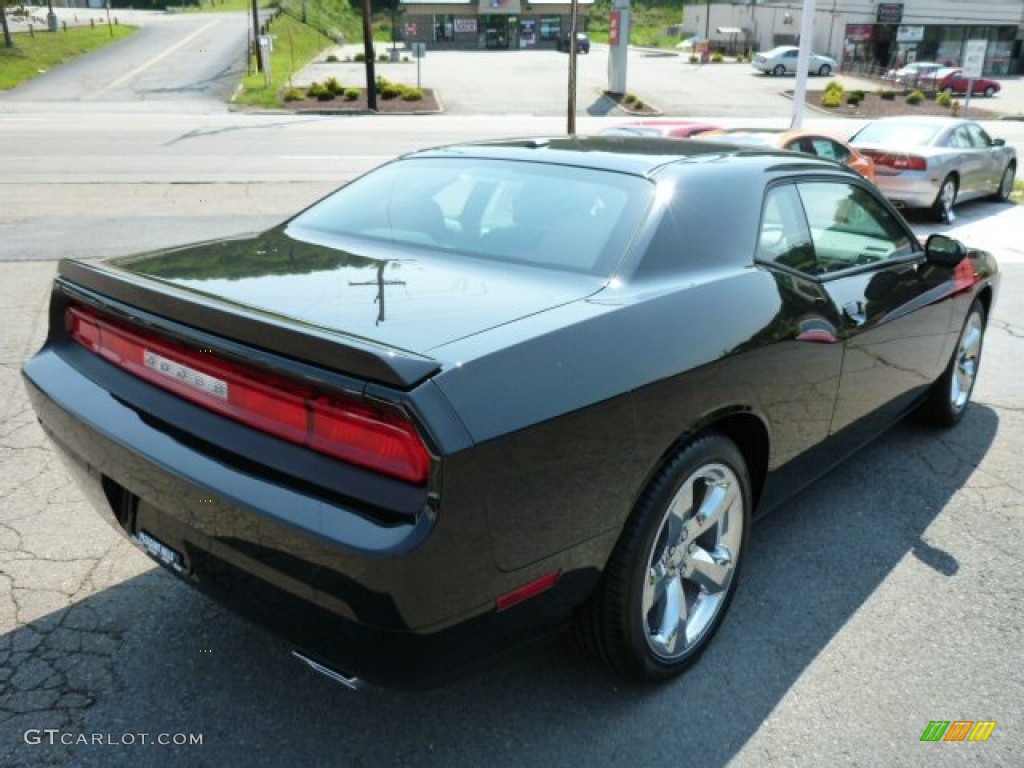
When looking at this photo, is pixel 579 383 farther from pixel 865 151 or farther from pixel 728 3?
pixel 728 3

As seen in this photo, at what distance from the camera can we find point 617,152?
3.33 m

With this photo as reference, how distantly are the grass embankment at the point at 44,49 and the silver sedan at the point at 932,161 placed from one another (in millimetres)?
33268

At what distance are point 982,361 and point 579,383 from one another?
16.1ft

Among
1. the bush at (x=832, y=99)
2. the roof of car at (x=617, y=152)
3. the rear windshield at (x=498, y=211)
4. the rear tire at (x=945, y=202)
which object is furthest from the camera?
the bush at (x=832, y=99)

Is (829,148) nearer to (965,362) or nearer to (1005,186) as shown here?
(1005,186)

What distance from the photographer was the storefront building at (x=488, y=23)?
67.8 m

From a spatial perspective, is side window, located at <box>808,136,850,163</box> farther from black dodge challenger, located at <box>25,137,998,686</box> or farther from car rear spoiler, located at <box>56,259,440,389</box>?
car rear spoiler, located at <box>56,259,440,389</box>

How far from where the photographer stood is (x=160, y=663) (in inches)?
103

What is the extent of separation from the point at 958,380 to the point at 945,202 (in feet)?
30.1

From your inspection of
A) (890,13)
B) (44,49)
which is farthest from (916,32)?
(44,49)

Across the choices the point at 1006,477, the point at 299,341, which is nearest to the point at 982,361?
the point at 1006,477

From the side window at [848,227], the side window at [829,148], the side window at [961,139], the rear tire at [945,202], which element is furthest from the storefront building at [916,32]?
the side window at [848,227]

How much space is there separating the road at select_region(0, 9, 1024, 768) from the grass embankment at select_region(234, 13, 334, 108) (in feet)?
98.3

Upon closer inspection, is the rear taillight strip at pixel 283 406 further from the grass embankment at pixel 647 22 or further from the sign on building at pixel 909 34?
the grass embankment at pixel 647 22
